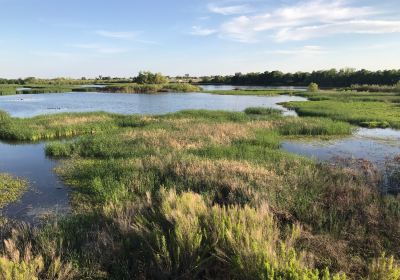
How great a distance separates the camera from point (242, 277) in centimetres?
542

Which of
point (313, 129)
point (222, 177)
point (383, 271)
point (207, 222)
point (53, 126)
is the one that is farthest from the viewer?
point (53, 126)

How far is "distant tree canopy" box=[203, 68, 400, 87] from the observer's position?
291ft

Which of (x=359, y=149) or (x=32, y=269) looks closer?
(x=32, y=269)

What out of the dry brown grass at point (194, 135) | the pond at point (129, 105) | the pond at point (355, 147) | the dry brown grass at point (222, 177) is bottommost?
the pond at point (129, 105)

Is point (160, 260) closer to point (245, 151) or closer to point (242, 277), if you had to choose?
point (242, 277)

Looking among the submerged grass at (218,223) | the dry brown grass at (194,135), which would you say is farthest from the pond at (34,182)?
the dry brown grass at (194,135)

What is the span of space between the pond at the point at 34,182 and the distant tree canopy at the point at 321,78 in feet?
276

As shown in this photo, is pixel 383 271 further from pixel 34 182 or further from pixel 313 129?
pixel 313 129

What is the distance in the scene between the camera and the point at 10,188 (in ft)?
44.8

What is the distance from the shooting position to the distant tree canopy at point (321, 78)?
88.7m

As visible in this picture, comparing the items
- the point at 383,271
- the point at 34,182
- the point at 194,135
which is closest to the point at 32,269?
the point at 383,271

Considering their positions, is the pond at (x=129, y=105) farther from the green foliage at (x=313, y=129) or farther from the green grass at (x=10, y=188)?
the green grass at (x=10, y=188)

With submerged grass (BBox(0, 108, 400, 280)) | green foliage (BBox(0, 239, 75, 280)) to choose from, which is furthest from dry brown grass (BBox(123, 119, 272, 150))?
green foliage (BBox(0, 239, 75, 280))

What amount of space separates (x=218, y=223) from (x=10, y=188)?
403 inches
